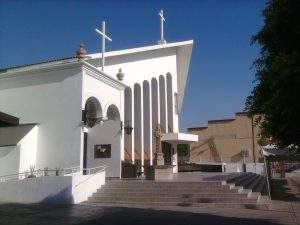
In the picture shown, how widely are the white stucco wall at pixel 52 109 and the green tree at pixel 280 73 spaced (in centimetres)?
942

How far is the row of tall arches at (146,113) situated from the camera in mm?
25109

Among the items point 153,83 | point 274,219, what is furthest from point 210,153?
point 274,219

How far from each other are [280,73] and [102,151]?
1259cm

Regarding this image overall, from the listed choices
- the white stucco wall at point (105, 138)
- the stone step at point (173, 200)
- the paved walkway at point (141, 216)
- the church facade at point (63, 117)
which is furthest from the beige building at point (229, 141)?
the paved walkway at point (141, 216)

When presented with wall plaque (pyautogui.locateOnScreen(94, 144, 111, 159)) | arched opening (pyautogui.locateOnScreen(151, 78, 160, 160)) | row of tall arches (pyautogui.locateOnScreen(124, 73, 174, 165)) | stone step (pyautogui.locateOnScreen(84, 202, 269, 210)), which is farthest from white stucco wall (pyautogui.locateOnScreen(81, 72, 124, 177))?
arched opening (pyautogui.locateOnScreen(151, 78, 160, 160))

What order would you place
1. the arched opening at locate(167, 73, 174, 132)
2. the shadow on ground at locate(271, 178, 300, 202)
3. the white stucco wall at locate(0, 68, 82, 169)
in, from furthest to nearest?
the arched opening at locate(167, 73, 174, 132)
the white stucco wall at locate(0, 68, 82, 169)
the shadow on ground at locate(271, 178, 300, 202)

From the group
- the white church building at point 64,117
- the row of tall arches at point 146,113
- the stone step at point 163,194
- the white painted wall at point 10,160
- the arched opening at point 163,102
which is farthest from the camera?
the arched opening at point 163,102

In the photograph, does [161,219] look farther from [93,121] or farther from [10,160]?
[93,121]

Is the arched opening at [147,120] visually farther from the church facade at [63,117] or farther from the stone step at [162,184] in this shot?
the stone step at [162,184]

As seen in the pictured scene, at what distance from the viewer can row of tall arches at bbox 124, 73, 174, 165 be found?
2511cm

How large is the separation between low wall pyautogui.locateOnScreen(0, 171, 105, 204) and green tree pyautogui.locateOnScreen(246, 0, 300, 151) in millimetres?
7720

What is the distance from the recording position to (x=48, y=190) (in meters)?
14.2

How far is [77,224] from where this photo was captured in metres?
8.92

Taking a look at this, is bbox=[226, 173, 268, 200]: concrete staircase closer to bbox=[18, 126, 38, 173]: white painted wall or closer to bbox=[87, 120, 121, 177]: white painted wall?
bbox=[87, 120, 121, 177]: white painted wall
